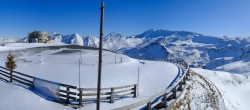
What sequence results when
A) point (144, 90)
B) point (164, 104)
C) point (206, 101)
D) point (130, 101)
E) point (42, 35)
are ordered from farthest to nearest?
point (42, 35) → point (206, 101) → point (144, 90) → point (130, 101) → point (164, 104)

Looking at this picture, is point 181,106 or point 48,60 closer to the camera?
point 181,106

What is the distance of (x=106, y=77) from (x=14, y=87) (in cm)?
1300

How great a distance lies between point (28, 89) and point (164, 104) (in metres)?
10.5

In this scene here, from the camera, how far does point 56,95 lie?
1972 cm

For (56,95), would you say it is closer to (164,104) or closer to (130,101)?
(130,101)

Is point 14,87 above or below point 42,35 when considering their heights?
below

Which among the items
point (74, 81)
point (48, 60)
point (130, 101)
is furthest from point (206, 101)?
point (48, 60)

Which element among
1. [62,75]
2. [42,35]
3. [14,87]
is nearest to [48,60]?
[62,75]

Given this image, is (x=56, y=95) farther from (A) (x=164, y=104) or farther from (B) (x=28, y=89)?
(A) (x=164, y=104)

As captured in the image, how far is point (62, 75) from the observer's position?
3416 cm

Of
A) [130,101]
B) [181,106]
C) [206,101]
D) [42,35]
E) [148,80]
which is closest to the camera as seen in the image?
[130,101]

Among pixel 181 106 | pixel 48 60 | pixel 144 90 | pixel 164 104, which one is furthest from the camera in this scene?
pixel 48 60

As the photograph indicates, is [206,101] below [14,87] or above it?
below

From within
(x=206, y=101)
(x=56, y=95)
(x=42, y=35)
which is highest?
(x=42, y=35)
